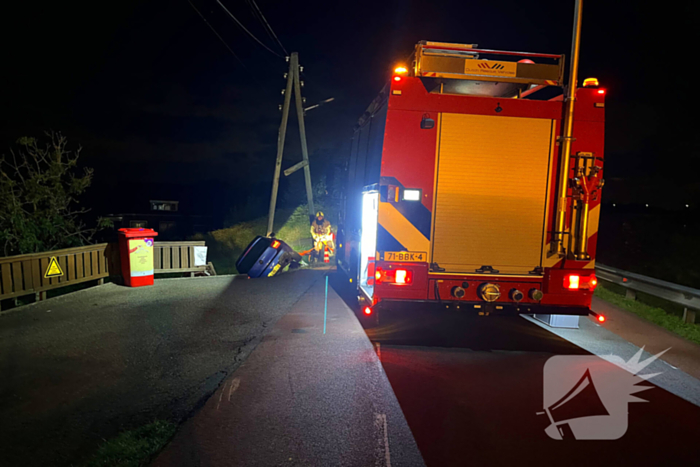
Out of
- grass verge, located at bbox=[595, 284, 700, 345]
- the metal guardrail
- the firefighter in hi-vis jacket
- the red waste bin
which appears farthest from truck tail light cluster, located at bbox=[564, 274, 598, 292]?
the firefighter in hi-vis jacket

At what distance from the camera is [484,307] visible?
5.63m

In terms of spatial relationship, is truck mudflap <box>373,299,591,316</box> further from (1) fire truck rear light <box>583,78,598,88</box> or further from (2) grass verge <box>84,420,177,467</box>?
(2) grass verge <box>84,420,177,467</box>

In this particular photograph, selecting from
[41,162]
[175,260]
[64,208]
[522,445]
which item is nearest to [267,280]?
[175,260]

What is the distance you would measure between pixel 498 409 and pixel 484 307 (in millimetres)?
1595

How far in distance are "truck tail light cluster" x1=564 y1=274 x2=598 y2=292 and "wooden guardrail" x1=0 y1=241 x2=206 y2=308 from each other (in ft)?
29.9

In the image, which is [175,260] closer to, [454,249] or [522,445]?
[454,249]

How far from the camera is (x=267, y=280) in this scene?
11.7 metres

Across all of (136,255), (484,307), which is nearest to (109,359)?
(484,307)

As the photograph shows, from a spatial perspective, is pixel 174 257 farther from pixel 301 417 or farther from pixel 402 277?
pixel 301 417

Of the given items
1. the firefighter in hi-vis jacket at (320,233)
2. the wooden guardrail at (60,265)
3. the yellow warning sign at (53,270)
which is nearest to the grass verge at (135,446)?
the wooden guardrail at (60,265)

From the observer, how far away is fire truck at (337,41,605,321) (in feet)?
17.9

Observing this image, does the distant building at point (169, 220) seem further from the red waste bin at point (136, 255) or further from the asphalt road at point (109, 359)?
the asphalt road at point (109, 359)

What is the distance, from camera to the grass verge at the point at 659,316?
699 cm

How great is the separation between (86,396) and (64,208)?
957 cm
